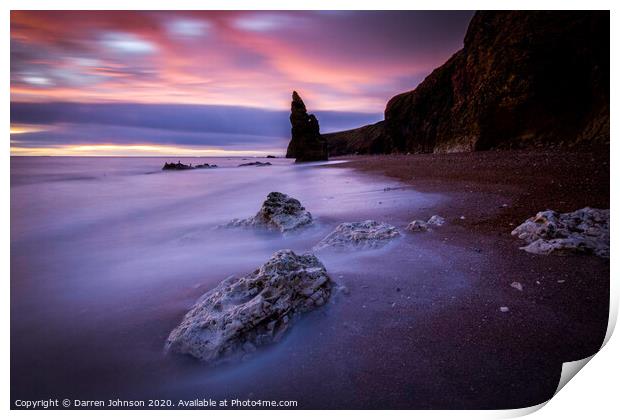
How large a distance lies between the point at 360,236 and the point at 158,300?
1.60m

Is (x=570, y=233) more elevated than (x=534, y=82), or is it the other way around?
(x=534, y=82)

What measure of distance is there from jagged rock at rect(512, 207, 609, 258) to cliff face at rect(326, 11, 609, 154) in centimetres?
72

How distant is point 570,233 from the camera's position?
7.40ft

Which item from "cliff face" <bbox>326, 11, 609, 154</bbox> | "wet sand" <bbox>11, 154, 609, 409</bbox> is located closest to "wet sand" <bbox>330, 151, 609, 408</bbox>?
"wet sand" <bbox>11, 154, 609, 409</bbox>

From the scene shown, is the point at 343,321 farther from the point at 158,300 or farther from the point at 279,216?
the point at 279,216

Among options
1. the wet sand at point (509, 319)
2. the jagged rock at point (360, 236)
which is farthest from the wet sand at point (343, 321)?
the jagged rock at point (360, 236)

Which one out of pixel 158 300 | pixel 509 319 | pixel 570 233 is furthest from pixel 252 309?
pixel 570 233

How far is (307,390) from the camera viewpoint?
162cm

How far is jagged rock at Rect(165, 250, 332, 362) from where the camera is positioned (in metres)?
1.64

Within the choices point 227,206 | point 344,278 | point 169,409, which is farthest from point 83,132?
point 344,278

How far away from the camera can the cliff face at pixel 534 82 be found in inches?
111

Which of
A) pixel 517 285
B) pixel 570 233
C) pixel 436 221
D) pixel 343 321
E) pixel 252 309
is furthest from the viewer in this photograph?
pixel 436 221

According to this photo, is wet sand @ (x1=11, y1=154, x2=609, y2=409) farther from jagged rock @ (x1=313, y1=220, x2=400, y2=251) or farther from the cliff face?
the cliff face

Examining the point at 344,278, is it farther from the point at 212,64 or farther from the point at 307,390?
the point at 212,64
